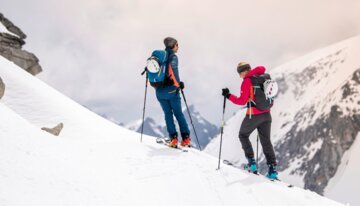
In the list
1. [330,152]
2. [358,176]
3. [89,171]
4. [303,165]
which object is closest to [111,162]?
[89,171]

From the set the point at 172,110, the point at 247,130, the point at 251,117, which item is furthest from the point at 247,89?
the point at 172,110

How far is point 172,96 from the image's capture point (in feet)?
34.7

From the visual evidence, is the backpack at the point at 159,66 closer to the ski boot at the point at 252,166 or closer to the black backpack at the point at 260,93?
the black backpack at the point at 260,93

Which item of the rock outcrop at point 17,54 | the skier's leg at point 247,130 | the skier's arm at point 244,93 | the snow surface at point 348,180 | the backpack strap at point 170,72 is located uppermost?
the rock outcrop at point 17,54

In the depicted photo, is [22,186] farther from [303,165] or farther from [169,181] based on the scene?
[303,165]

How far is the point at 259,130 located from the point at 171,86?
3081 mm

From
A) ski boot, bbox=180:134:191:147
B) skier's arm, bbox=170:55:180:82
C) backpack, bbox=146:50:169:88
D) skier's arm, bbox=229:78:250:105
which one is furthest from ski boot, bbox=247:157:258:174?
backpack, bbox=146:50:169:88

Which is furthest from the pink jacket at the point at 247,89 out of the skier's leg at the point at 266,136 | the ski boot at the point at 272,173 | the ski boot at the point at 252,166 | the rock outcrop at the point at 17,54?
the rock outcrop at the point at 17,54

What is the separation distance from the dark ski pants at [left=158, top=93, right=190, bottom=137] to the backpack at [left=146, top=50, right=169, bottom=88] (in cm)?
53

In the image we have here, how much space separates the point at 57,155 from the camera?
7133 millimetres

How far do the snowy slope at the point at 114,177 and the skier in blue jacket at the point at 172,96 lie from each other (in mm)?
891

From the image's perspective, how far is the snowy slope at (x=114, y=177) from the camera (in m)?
5.60

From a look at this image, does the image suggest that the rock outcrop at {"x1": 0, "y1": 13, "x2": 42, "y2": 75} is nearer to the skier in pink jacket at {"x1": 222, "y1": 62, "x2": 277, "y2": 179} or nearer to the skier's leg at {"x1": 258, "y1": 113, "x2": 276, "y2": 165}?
the skier in pink jacket at {"x1": 222, "y1": 62, "x2": 277, "y2": 179}

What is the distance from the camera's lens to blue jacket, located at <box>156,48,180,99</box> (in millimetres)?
10367
